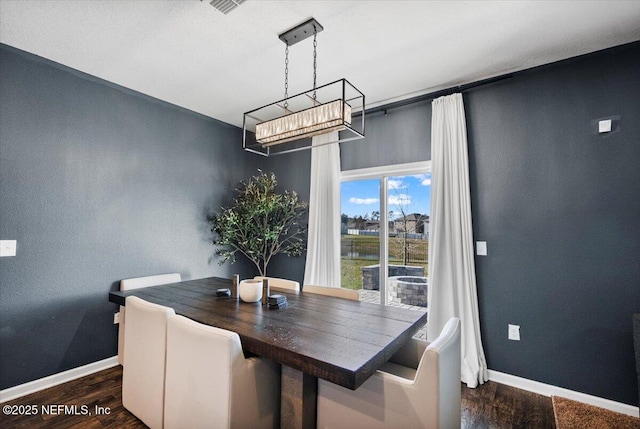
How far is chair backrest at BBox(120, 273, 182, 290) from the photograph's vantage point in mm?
2896

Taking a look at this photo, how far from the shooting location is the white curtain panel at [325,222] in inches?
146

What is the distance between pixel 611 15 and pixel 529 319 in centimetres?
227

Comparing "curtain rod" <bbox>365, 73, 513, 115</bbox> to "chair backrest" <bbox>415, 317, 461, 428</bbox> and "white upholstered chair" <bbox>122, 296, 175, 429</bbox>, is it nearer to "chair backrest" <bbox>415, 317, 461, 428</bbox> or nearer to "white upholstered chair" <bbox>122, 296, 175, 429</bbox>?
"chair backrest" <bbox>415, 317, 461, 428</bbox>

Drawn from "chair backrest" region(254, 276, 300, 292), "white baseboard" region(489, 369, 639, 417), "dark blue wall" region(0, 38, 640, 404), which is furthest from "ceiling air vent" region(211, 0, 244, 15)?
"white baseboard" region(489, 369, 639, 417)

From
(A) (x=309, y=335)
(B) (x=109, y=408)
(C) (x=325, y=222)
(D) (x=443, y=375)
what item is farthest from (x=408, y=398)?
(C) (x=325, y=222)

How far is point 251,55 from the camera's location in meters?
2.52

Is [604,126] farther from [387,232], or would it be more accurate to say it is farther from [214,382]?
[214,382]

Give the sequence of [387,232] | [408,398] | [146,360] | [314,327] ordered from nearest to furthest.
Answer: [408,398], [314,327], [146,360], [387,232]

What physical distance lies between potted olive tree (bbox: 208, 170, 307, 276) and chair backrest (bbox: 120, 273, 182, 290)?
731 millimetres

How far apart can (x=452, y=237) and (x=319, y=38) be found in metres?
2.06

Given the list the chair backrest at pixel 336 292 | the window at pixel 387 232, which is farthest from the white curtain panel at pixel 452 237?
the chair backrest at pixel 336 292

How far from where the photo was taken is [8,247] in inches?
94.7

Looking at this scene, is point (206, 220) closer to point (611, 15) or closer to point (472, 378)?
point (472, 378)

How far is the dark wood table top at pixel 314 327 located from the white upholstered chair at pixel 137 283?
279 millimetres
